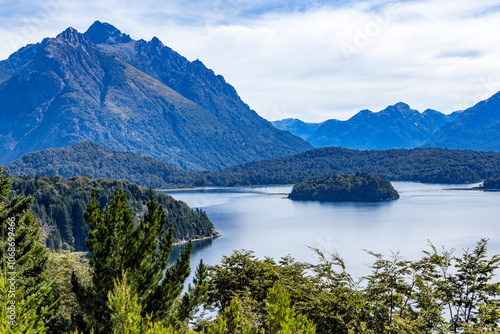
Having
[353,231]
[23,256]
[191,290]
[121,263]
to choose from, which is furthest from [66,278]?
[353,231]

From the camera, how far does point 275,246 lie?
88562mm

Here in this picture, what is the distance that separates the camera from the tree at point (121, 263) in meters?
16.6

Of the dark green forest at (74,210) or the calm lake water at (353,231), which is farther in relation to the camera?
the dark green forest at (74,210)

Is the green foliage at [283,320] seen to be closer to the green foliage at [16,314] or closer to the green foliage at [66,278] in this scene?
the green foliage at [16,314]

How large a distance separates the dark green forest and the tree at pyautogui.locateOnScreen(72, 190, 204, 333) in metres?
86.3

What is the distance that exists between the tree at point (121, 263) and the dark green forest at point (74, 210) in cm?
8626

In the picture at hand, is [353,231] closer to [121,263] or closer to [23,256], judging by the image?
[23,256]

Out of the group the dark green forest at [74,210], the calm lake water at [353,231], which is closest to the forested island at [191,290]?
the calm lake water at [353,231]

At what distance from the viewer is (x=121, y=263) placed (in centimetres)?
1706

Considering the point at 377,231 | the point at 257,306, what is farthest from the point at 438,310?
Answer: the point at 377,231

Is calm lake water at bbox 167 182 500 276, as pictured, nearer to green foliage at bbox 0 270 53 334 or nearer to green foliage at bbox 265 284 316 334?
green foliage at bbox 265 284 316 334

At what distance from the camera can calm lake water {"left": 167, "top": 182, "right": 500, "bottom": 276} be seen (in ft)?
266

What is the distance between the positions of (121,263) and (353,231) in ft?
313

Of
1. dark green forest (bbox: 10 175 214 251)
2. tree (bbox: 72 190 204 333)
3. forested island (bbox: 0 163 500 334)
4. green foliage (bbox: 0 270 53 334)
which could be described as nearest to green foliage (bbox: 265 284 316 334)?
forested island (bbox: 0 163 500 334)
